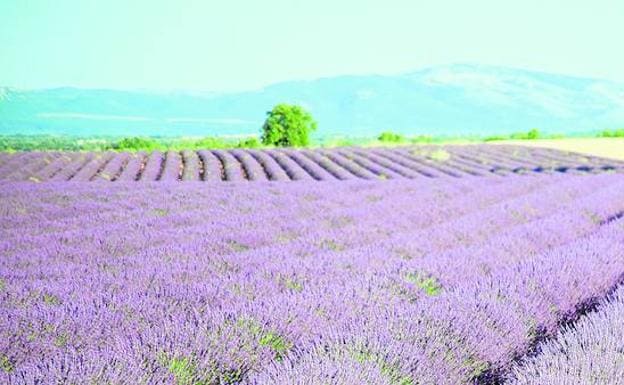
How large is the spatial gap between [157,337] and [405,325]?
1.14 meters

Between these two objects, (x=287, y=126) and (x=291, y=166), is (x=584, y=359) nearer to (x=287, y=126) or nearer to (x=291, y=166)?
(x=291, y=166)

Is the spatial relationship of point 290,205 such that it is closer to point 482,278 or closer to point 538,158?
point 482,278

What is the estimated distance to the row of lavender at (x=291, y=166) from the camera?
16.8 metres

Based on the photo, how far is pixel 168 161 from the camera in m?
20.1

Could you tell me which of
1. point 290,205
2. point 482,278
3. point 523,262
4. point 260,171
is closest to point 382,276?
point 482,278

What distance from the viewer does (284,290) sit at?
396cm

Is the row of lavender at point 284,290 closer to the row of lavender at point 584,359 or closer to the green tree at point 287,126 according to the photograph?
the row of lavender at point 584,359

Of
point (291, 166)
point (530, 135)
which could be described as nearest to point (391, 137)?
point (530, 135)

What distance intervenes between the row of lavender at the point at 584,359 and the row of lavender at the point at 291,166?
13.0m

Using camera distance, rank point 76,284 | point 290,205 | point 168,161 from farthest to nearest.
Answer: point 168,161 < point 290,205 < point 76,284

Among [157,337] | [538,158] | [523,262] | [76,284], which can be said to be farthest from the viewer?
[538,158]

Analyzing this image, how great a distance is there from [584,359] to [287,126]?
53.8 metres

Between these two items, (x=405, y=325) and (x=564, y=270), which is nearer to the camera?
(x=405, y=325)

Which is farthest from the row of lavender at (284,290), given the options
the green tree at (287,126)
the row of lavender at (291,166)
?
the green tree at (287,126)
